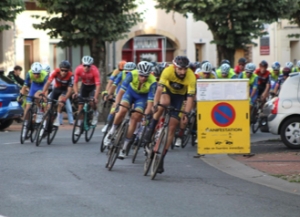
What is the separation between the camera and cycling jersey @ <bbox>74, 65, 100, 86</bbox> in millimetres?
19562

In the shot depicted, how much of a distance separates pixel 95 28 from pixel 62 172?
16.3 metres

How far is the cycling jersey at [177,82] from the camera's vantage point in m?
13.6

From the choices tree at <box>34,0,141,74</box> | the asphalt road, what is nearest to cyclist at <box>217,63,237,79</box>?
the asphalt road

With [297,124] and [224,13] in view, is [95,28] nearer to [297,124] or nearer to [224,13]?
[224,13]

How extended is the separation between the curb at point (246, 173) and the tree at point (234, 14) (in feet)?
47.3

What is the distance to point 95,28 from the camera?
29562mm

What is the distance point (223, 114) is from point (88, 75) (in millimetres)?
4768

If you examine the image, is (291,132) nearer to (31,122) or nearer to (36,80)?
(31,122)

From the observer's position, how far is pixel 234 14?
31.2m

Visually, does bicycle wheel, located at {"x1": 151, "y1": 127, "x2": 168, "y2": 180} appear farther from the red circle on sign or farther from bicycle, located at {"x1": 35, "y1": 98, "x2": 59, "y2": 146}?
bicycle, located at {"x1": 35, "y1": 98, "x2": 59, "y2": 146}

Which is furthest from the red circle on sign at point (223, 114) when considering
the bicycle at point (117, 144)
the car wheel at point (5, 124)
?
the car wheel at point (5, 124)

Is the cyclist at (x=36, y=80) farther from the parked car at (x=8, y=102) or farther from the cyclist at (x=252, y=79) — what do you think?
the cyclist at (x=252, y=79)

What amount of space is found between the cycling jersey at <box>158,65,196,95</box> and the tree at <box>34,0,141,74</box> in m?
15.4

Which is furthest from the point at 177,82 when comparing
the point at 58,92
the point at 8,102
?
the point at 8,102
